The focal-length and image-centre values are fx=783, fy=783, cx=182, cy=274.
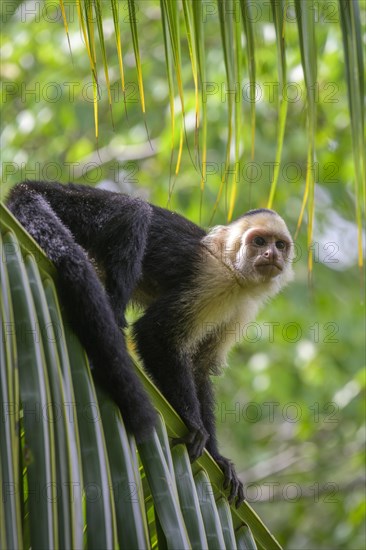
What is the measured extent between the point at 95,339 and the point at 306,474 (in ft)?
26.6

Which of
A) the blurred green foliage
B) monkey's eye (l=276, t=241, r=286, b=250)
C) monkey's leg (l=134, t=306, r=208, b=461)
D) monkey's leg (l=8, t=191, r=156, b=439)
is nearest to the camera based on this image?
monkey's leg (l=8, t=191, r=156, b=439)

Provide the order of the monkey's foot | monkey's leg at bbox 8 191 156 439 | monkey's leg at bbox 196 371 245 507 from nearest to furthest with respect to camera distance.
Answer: monkey's leg at bbox 8 191 156 439 → the monkey's foot → monkey's leg at bbox 196 371 245 507

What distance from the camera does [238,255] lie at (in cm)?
513

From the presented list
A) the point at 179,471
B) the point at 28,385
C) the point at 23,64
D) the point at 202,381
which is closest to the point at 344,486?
the point at 202,381

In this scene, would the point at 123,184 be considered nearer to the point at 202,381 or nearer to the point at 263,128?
the point at 263,128

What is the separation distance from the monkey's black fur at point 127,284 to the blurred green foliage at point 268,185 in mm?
3442

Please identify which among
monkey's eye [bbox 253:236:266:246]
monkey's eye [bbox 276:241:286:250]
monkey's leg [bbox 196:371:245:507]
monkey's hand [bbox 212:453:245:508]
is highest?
monkey's eye [bbox 253:236:266:246]

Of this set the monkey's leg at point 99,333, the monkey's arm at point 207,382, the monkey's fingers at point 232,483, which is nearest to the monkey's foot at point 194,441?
the monkey's fingers at point 232,483

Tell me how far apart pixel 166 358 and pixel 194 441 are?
110 cm

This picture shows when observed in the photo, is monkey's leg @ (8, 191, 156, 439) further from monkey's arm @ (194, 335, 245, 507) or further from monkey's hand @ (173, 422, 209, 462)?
monkey's arm @ (194, 335, 245, 507)

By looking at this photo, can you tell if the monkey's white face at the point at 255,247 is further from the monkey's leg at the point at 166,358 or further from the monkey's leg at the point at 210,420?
the monkey's leg at the point at 166,358

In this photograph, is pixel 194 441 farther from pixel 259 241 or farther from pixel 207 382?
pixel 259 241

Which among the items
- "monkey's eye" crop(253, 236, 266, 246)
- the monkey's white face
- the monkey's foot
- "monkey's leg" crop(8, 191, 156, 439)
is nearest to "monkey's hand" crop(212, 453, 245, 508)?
the monkey's foot

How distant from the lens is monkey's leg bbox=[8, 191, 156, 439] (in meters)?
2.38
